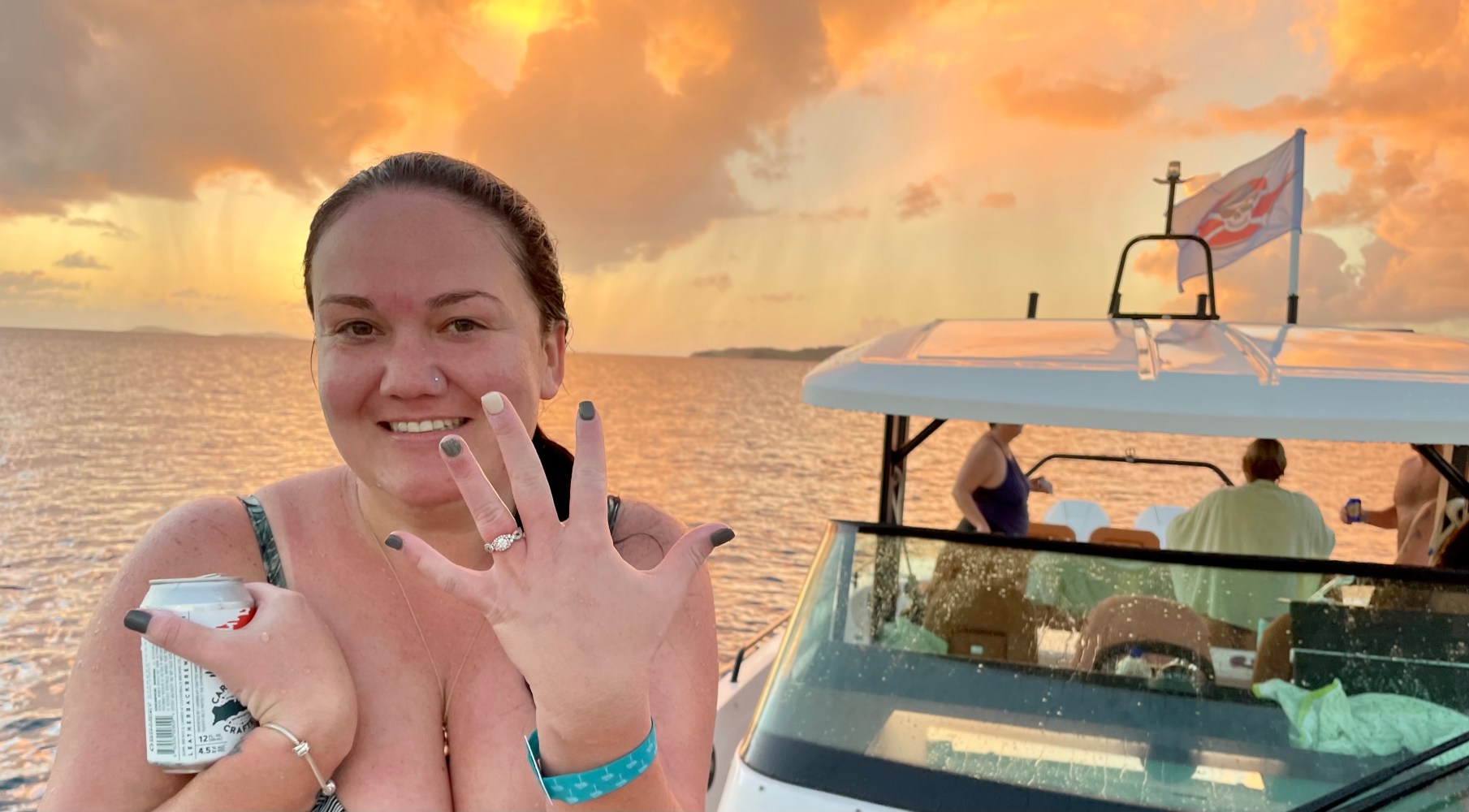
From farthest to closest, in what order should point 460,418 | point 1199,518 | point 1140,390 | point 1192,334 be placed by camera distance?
point 1199,518 → point 1192,334 → point 1140,390 → point 460,418

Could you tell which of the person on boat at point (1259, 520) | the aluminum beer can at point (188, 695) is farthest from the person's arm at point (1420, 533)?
the aluminum beer can at point (188, 695)

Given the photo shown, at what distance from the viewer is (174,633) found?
3.61ft

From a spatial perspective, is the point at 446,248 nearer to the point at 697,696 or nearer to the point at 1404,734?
the point at 697,696

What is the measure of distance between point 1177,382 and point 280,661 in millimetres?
2115

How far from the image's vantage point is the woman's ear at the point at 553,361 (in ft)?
4.76

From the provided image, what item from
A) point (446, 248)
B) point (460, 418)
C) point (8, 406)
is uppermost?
point (446, 248)

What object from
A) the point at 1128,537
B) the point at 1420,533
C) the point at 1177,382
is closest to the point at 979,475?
the point at 1128,537

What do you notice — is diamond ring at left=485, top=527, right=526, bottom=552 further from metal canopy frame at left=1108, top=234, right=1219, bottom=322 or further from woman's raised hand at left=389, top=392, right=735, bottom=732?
metal canopy frame at left=1108, top=234, right=1219, bottom=322

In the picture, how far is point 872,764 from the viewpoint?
2.21 metres

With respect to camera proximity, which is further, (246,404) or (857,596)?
(246,404)

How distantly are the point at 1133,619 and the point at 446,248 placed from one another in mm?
1864

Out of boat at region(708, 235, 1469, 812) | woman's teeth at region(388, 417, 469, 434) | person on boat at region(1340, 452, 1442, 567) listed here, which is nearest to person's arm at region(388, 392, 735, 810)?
woman's teeth at region(388, 417, 469, 434)

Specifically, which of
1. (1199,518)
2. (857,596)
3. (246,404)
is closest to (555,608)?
(857,596)

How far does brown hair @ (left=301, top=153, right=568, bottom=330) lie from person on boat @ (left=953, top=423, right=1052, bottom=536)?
4.95 m
